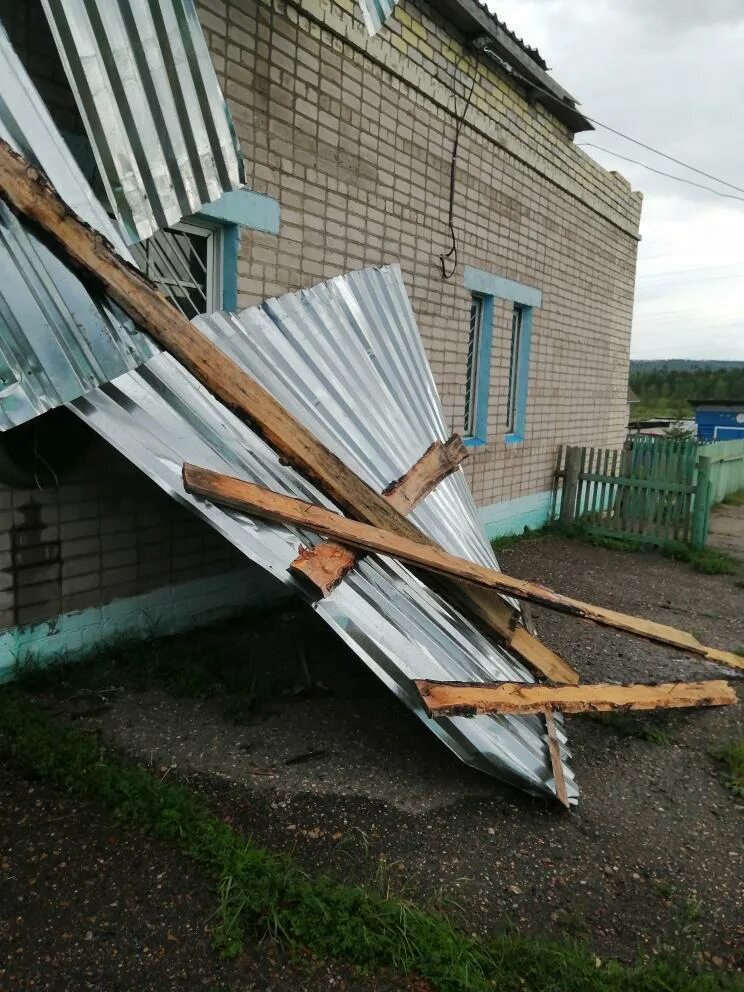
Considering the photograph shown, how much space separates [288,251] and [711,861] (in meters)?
4.13

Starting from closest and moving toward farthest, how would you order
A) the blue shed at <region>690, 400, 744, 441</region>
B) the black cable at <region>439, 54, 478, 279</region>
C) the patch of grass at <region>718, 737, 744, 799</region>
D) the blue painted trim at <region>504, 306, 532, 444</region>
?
the patch of grass at <region>718, 737, 744, 799</region> → the black cable at <region>439, 54, 478, 279</region> → the blue painted trim at <region>504, 306, 532, 444</region> → the blue shed at <region>690, 400, 744, 441</region>

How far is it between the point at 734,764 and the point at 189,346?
317cm

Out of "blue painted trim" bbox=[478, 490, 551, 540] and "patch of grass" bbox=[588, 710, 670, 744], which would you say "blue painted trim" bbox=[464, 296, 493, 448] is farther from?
"patch of grass" bbox=[588, 710, 670, 744]

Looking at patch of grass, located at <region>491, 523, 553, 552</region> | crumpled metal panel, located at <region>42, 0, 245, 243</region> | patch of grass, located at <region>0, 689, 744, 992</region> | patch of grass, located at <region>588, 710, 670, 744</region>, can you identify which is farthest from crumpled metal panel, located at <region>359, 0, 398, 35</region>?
patch of grass, located at <region>491, 523, 553, 552</region>

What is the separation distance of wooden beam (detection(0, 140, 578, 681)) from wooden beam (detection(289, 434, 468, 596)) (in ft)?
1.07

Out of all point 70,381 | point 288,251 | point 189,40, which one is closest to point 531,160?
point 288,251

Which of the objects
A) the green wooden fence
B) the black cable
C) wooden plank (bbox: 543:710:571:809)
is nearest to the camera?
wooden plank (bbox: 543:710:571:809)

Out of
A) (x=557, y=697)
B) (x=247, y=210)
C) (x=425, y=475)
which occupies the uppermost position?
(x=247, y=210)

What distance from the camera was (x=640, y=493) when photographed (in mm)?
8320

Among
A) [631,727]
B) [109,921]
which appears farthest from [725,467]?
[109,921]

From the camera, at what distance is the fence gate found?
8.10m

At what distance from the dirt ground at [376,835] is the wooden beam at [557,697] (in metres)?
0.31

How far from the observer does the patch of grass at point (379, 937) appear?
2.07 m

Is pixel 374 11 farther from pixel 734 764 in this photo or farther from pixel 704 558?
pixel 704 558
